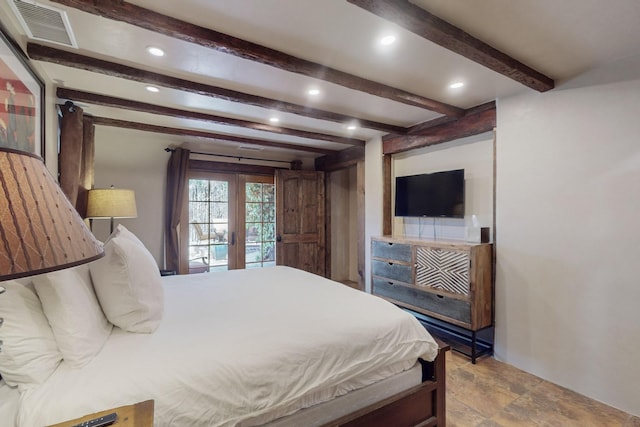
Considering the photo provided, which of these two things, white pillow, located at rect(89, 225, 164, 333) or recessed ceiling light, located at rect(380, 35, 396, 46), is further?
recessed ceiling light, located at rect(380, 35, 396, 46)

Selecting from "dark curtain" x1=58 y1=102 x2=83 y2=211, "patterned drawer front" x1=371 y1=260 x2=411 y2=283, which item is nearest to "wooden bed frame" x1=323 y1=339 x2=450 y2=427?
"patterned drawer front" x1=371 y1=260 x2=411 y2=283

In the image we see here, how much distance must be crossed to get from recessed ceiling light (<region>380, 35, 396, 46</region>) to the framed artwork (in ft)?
6.68

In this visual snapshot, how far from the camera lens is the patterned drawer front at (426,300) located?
2.79 metres

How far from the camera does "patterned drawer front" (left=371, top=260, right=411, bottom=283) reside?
10.9ft

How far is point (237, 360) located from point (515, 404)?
6.97 feet

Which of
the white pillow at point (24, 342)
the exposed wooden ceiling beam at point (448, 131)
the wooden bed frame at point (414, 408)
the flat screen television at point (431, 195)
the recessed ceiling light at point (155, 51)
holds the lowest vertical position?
the wooden bed frame at point (414, 408)

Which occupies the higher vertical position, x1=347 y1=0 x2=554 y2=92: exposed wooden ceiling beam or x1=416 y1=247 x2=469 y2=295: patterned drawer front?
x1=347 y1=0 x2=554 y2=92: exposed wooden ceiling beam

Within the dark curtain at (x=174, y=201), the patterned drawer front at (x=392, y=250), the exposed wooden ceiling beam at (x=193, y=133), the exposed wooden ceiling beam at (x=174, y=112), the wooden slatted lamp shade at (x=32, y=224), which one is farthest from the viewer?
the dark curtain at (x=174, y=201)

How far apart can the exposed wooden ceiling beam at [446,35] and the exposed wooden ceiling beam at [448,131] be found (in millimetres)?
642

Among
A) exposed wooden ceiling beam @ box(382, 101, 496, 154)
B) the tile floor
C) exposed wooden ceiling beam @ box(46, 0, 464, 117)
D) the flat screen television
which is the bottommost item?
the tile floor

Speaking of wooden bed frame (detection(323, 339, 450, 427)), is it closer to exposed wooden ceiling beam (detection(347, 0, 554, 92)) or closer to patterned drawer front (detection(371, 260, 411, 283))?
patterned drawer front (detection(371, 260, 411, 283))

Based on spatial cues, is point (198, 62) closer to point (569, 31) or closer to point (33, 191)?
point (33, 191)

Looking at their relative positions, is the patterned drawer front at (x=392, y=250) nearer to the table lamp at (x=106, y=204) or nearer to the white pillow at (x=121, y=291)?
the white pillow at (x=121, y=291)

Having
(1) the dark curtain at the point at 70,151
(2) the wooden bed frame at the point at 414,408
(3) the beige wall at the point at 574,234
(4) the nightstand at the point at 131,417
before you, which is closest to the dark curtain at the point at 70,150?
(1) the dark curtain at the point at 70,151
